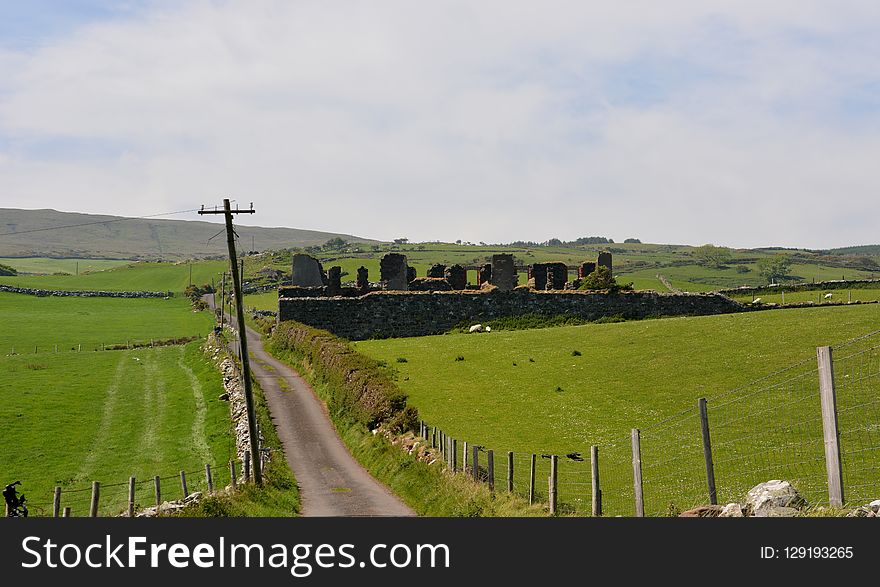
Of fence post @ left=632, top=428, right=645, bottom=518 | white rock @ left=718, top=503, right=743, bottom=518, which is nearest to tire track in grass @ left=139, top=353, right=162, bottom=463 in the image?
fence post @ left=632, top=428, right=645, bottom=518

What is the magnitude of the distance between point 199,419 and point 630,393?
23.1 meters

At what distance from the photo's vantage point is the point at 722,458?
2228cm

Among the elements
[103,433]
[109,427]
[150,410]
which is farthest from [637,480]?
[150,410]

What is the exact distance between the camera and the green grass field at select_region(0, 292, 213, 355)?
3063 inches

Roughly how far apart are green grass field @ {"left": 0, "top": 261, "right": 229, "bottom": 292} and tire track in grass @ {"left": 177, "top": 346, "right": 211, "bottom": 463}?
286ft

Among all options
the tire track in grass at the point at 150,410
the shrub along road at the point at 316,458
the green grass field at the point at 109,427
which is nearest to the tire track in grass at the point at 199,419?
the green grass field at the point at 109,427

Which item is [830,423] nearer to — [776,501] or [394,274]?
[776,501]

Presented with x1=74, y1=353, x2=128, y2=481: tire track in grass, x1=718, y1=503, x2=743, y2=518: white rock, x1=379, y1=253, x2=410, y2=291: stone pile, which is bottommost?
x1=74, y1=353, x2=128, y2=481: tire track in grass

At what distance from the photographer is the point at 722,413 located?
2619cm

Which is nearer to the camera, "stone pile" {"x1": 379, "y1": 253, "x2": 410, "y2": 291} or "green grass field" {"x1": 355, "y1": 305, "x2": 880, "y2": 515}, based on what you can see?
"green grass field" {"x1": 355, "y1": 305, "x2": 880, "y2": 515}

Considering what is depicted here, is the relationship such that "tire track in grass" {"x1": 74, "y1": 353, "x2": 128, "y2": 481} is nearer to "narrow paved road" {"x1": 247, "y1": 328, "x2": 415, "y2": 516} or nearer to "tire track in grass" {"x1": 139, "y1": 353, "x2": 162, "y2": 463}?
"tire track in grass" {"x1": 139, "y1": 353, "x2": 162, "y2": 463}
